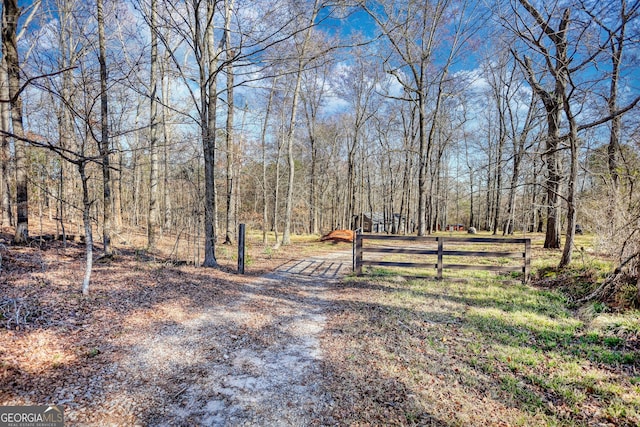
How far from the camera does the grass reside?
110 inches

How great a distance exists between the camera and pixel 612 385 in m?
3.18

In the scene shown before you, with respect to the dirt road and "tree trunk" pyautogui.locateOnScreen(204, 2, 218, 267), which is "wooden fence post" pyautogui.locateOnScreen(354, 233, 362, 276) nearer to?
the dirt road

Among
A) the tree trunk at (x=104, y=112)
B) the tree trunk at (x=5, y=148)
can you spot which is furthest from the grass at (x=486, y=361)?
the tree trunk at (x=5, y=148)

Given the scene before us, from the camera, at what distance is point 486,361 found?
371cm

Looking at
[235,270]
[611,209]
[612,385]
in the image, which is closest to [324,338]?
[612,385]

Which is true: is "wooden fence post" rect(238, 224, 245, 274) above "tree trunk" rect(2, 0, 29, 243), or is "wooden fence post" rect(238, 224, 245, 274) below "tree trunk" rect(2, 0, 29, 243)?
below

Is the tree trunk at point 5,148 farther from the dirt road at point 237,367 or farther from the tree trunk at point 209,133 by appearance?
the dirt road at point 237,367

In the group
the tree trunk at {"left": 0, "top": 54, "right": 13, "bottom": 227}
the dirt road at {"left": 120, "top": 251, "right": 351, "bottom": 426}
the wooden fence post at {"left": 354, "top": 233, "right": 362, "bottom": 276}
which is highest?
the tree trunk at {"left": 0, "top": 54, "right": 13, "bottom": 227}

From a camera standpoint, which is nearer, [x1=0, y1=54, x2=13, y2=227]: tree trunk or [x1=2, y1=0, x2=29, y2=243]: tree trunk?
[x1=2, y1=0, x2=29, y2=243]: tree trunk

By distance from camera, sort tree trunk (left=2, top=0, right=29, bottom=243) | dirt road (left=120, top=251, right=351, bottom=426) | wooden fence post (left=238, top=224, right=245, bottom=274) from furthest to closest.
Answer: wooden fence post (left=238, top=224, right=245, bottom=274), tree trunk (left=2, top=0, right=29, bottom=243), dirt road (left=120, top=251, right=351, bottom=426)

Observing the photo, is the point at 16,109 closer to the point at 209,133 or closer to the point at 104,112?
the point at 104,112

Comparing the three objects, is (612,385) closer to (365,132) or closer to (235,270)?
(235,270)

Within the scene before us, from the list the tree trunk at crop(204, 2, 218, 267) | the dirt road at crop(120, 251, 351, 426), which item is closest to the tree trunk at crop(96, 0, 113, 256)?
the tree trunk at crop(204, 2, 218, 267)

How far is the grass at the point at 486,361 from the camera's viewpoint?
2795mm
